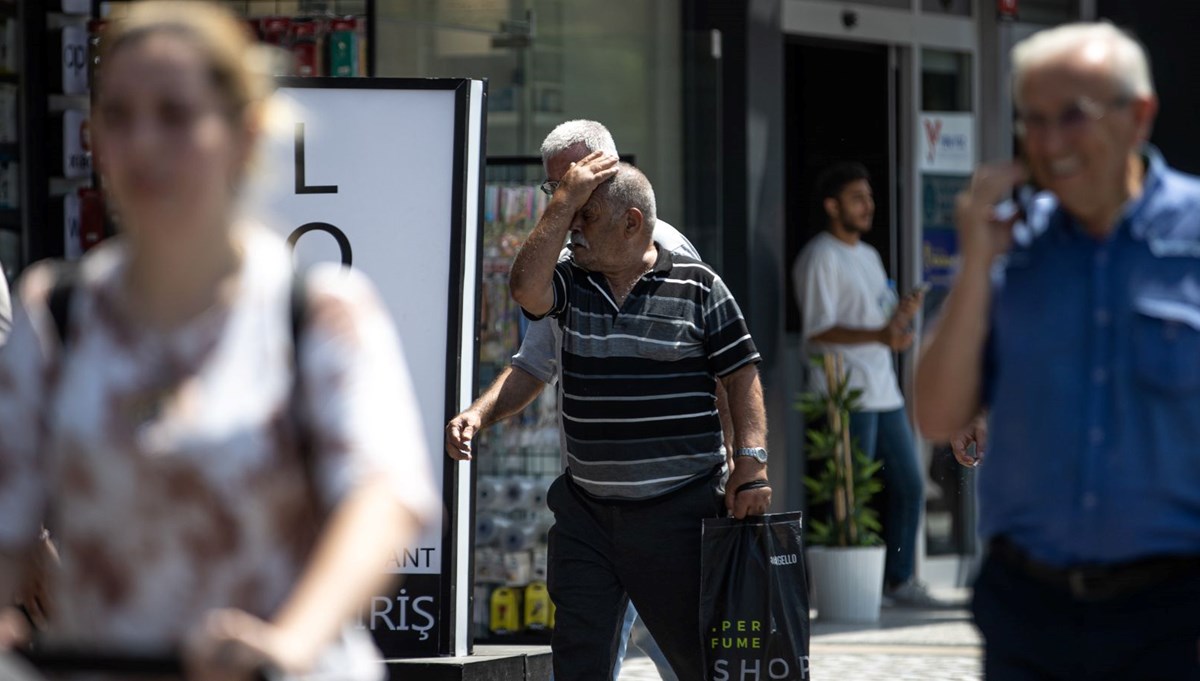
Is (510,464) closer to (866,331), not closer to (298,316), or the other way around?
(866,331)

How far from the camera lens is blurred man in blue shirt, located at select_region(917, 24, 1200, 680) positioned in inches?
123

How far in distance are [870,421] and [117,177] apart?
8.20 meters

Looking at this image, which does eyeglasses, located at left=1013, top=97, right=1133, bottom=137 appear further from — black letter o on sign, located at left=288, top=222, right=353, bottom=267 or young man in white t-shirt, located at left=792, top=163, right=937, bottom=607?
young man in white t-shirt, located at left=792, top=163, right=937, bottom=607

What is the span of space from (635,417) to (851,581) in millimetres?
4818

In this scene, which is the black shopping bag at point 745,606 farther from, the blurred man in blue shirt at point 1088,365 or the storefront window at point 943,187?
the storefront window at point 943,187

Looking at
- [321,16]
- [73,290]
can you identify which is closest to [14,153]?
[321,16]

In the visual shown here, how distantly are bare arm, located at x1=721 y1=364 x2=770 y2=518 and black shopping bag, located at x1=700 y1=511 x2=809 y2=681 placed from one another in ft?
0.18

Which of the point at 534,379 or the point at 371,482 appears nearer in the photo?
the point at 371,482

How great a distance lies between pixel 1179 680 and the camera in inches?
127

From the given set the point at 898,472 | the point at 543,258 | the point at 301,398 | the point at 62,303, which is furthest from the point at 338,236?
the point at 898,472

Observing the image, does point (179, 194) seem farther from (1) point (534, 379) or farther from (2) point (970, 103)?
(2) point (970, 103)

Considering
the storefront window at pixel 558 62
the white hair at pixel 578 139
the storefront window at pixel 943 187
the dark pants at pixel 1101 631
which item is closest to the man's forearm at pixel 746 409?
the white hair at pixel 578 139

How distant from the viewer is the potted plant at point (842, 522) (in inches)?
399

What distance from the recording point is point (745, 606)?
543 cm
